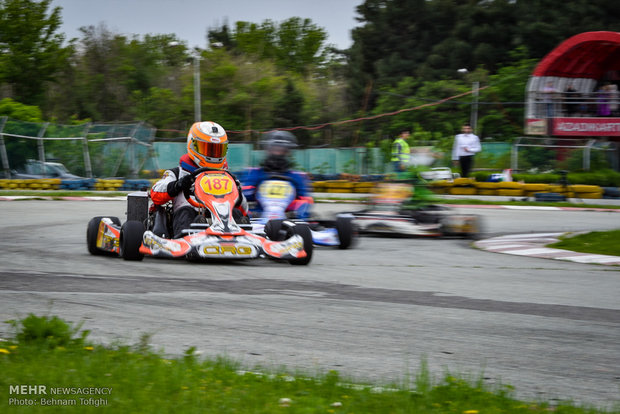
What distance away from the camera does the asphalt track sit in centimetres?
391

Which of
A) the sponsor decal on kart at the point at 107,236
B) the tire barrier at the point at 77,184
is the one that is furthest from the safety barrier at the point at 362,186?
the sponsor decal on kart at the point at 107,236

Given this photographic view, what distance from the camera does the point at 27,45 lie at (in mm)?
38812

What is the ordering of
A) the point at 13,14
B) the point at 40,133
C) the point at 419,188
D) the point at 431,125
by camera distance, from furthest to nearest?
the point at 13,14, the point at 431,125, the point at 40,133, the point at 419,188

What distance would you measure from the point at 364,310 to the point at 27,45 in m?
37.7

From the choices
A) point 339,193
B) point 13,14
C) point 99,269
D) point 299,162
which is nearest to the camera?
point 99,269

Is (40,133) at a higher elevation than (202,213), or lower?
higher

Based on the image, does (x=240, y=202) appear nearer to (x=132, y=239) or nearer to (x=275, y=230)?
(x=275, y=230)

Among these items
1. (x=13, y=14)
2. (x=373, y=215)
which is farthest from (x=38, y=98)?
(x=373, y=215)

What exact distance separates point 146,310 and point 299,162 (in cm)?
1944

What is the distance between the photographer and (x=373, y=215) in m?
10.8

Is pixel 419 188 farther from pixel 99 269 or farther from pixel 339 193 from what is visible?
pixel 339 193

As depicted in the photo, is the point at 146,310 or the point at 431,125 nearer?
the point at 146,310

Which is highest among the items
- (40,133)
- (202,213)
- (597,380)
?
(40,133)

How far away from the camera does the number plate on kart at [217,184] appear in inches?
297
